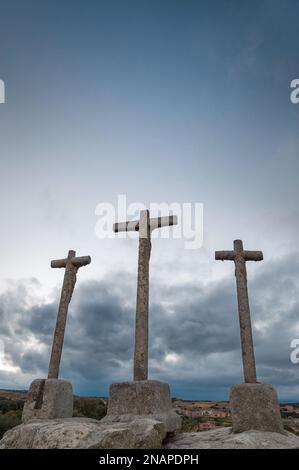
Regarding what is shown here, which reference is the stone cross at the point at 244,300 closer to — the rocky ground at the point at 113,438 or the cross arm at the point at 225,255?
the cross arm at the point at 225,255

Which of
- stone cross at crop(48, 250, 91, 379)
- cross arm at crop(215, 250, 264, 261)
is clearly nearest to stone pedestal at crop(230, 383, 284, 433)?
cross arm at crop(215, 250, 264, 261)

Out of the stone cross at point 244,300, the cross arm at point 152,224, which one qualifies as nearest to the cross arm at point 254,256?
the stone cross at point 244,300

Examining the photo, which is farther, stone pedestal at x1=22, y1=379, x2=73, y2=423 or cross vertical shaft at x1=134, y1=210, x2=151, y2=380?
stone pedestal at x1=22, y1=379, x2=73, y2=423

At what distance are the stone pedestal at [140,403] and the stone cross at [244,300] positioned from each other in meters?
1.99

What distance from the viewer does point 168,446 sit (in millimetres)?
5949

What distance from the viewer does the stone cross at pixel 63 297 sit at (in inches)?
358

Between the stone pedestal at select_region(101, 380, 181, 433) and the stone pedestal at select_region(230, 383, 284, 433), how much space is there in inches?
47.2

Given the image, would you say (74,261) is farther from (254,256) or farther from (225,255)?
(254,256)

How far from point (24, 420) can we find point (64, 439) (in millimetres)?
4610

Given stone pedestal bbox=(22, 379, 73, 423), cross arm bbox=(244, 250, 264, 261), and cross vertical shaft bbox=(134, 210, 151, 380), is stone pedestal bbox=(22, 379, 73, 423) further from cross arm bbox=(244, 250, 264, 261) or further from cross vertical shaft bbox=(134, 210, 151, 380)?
cross arm bbox=(244, 250, 264, 261)

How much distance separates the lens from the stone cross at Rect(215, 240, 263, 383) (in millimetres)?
7853

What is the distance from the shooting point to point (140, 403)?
6.77 meters
